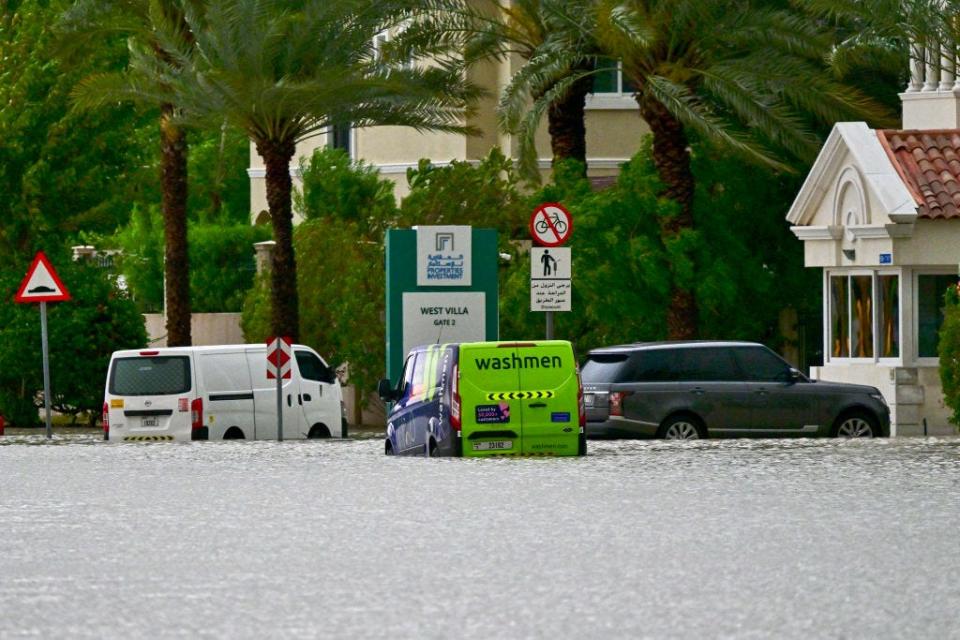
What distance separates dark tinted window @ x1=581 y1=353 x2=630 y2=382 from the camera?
3212 cm

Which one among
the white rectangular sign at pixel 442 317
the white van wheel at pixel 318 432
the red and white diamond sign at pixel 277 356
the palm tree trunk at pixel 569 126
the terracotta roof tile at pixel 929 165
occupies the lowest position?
the white van wheel at pixel 318 432

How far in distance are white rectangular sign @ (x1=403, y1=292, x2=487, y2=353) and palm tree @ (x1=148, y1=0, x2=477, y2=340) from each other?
592 cm

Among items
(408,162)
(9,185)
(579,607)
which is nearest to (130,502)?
(579,607)

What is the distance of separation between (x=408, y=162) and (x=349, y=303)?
12.1 m

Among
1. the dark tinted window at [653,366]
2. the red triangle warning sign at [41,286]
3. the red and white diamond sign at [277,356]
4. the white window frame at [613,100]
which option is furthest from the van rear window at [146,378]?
the white window frame at [613,100]

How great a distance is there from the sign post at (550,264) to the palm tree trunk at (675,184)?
9.26 meters

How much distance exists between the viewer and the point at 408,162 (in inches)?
2429

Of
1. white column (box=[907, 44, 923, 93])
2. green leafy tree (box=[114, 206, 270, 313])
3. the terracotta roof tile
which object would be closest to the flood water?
the terracotta roof tile

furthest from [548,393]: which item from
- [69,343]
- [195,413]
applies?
[69,343]

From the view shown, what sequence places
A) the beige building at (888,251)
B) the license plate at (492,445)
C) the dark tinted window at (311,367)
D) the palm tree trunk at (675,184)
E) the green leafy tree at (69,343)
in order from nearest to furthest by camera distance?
the license plate at (492,445)
the dark tinted window at (311,367)
the beige building at (888,251)
the palm tree trunk at (675,184)
the green leafy tree at (69,343)

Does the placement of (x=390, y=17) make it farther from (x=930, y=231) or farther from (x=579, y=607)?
(x=579, y=607)

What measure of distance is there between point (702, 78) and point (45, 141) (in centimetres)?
1756

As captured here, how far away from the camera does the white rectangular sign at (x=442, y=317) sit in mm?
37000

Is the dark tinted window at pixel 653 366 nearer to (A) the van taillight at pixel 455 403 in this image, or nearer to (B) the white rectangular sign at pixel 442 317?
(B) the white rectangular sign at pixel 442 317
